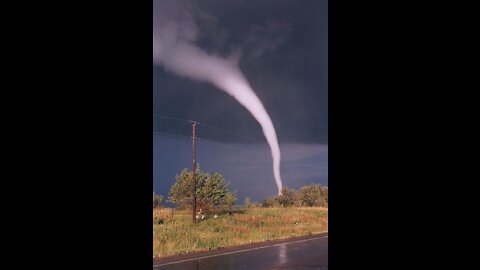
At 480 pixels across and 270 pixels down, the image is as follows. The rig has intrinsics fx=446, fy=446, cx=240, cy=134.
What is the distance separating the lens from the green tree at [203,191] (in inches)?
857

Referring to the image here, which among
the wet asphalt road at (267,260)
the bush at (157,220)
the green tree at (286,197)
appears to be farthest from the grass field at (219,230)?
the green tree at (286,197)

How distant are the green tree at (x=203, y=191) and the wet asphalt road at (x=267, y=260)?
9.68 metres

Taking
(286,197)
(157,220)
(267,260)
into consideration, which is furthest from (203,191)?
(286,197)

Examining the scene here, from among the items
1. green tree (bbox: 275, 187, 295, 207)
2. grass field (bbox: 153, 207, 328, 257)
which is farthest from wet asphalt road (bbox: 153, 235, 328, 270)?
green tree (bbox: 275, 187, 295, 207)

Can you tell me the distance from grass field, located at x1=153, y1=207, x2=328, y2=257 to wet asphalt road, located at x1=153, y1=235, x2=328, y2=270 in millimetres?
1578

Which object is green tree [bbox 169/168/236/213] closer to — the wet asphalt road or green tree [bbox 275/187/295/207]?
the wet asphalt road

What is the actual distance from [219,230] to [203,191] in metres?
5.55

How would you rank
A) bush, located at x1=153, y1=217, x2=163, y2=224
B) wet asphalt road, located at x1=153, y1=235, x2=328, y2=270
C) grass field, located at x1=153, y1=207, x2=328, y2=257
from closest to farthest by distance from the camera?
1. wet asphalt road, located at x1=153, y1=235, x2=328, y2=270
2. grass field, located at x1=153, y1=207, x2=328, y2=257
3. bush, located at x1=153, y1=217, x2=163, y2=224

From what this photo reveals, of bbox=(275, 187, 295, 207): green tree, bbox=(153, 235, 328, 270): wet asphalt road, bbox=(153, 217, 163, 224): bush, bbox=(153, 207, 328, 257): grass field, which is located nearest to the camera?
bbox=(153, 235, 328, 270): wet asphalt road

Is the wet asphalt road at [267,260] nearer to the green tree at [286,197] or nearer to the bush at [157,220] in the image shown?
the bush at [157,220]

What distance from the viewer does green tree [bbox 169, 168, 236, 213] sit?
71.4 feet
